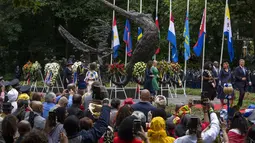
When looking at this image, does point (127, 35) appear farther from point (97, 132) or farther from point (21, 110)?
point (97, 132)

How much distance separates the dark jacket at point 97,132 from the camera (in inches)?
251

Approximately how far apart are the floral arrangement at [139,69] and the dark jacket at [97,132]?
1386cm

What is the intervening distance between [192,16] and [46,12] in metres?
12.1

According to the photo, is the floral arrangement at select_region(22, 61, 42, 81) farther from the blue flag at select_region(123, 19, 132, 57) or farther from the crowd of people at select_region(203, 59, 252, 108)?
the crowd of people at select_region(203, 59, 252, 108)

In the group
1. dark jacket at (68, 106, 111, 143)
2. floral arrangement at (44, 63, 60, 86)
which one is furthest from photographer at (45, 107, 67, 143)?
floral arrangement at (44, 63, 60, 86)

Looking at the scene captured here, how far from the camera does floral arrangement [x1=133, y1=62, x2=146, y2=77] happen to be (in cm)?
2033

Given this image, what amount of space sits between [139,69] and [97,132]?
13973 millimetres

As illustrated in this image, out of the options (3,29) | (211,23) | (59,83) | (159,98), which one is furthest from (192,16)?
(159,98)

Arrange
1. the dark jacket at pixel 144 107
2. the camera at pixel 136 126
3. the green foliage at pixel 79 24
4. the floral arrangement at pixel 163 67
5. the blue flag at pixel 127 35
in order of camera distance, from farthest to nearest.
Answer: the green foliage at pixel 79 24 → the blue flag at pixel 127 35 → the floral arrangement at pixel 163 67 → the dark jacket at pixel 144 107 → the camera at pixel 136 126

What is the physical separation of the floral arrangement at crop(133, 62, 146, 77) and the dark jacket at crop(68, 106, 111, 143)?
1386 centimetres

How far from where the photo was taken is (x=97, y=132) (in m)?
6.40

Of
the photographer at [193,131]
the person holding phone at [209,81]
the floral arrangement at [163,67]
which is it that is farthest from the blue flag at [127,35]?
the photographer at [193,131]

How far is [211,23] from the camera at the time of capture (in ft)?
136

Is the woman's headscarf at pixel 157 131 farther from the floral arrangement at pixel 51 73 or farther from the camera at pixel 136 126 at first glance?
the floral arrangement at pixel 51 73
